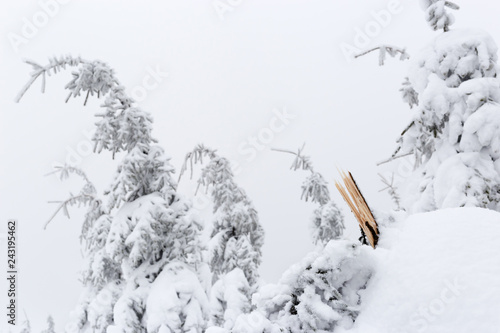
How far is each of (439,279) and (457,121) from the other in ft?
19.7

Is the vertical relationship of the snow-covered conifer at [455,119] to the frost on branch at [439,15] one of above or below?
below

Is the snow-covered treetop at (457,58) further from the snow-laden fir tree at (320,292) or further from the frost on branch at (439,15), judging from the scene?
the snow-laden fir tree at (320,292)

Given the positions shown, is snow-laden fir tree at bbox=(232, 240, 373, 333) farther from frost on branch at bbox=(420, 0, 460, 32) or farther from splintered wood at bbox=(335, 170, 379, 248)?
frost on branch at bbox=(420, 0, 460, 32)

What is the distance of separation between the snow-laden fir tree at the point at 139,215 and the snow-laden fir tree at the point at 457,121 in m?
5.09

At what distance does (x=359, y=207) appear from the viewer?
2953 mm

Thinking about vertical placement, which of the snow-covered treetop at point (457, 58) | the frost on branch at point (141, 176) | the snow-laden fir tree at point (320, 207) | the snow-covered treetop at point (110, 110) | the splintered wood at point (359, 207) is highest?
the snow-covered treetop at point (110, 110)

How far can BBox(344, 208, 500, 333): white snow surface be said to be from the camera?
241 cm

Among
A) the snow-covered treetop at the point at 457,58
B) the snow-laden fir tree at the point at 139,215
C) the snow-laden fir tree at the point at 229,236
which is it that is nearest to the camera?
the snow-covered treetop at the point at 457,58

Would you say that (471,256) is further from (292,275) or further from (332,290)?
(292,275)

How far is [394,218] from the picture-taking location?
3.21 metres

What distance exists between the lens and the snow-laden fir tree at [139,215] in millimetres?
8398

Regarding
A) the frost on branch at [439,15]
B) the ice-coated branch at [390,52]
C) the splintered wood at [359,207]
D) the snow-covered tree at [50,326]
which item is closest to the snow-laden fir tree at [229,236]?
the ice-coated branch at [390,52]

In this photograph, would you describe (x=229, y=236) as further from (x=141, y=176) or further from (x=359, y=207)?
(x=359, y=207)

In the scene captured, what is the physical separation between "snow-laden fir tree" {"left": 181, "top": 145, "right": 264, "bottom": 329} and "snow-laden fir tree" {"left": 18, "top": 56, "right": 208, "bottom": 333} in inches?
106
